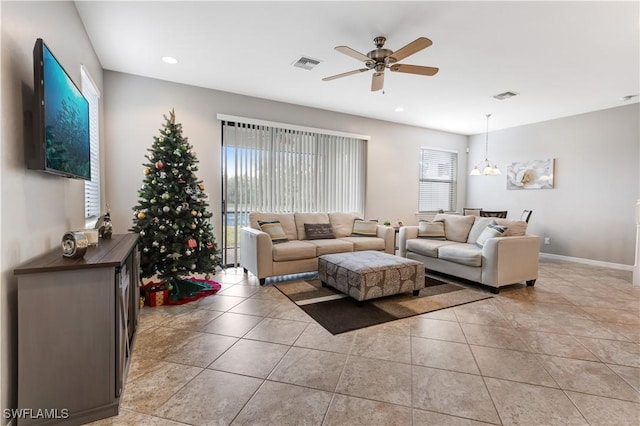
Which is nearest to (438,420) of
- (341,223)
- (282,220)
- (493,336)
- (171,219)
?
(493,336)

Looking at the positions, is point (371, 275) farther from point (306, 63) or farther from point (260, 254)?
point (306, 63)

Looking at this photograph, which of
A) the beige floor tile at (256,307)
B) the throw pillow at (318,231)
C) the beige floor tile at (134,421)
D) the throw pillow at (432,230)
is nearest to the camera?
the beige floor tile at (134,421)

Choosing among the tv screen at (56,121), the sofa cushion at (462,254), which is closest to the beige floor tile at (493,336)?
the sofa cushion at (462,254)

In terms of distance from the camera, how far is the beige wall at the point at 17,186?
4.69 feet

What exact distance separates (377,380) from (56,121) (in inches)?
98.7

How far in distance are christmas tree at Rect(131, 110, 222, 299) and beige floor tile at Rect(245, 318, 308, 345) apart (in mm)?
1166

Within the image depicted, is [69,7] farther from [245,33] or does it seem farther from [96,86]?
[245,33]

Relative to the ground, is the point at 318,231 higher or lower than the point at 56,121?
lower

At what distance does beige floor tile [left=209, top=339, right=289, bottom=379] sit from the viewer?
6.70 ft

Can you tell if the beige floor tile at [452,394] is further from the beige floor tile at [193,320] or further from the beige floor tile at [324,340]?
the beige floor tile at [193,320]

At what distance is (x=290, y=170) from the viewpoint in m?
5.22

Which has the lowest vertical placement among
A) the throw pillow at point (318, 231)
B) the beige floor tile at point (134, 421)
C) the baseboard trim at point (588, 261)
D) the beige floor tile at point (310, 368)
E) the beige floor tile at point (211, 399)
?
the beige floor tile at point (134, 421)

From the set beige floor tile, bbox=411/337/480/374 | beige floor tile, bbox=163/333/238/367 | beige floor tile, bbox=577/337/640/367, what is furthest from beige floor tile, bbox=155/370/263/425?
beige floor tile, bbox=577/337/640/367

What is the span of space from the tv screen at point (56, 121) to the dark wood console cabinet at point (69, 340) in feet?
1.90
